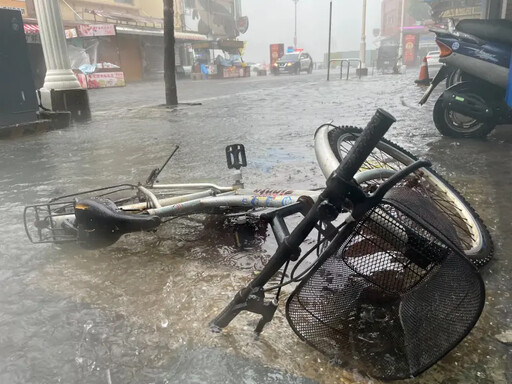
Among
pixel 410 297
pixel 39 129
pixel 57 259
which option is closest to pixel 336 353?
pixel 410 297

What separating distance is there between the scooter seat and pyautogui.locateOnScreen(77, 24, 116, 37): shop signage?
79.7 ft

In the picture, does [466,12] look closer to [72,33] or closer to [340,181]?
[72,33]

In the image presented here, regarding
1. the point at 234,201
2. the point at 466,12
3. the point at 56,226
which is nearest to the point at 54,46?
the point at 56,226

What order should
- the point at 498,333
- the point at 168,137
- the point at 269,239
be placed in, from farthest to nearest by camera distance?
the point at 168,137 → the point at 269,239 → the point at 498,333

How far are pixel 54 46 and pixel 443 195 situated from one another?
34.7 ft

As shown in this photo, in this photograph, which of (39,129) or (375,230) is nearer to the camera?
(375,230)

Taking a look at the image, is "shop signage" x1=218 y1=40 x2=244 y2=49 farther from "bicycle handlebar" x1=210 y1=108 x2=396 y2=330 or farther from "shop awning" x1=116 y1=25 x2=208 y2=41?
"bicycle handlebar" x1=210 y1=108 x2=396 y2=330

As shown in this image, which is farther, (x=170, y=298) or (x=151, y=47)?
(x=151, y=47)

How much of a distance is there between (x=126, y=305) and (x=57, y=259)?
893 millimetres

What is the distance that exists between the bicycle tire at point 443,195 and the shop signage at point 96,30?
26349 millimetres

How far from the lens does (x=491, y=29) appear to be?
5656mm

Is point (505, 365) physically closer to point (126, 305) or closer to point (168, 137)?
point (126, 305)

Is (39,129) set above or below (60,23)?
below

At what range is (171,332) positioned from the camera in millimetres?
2074
